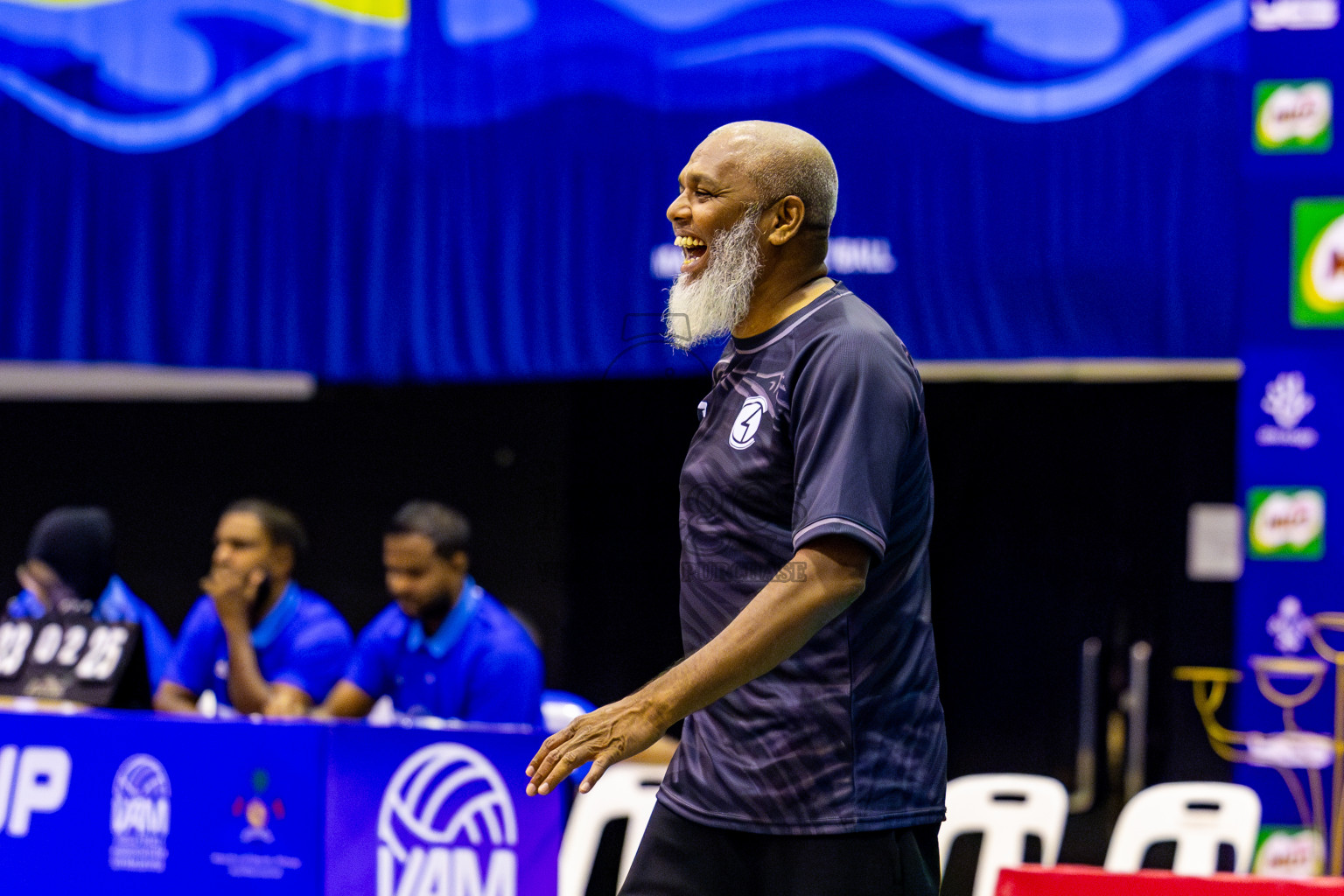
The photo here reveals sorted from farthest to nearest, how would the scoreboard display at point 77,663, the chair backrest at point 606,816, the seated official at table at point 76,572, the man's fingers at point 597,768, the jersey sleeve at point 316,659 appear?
the seated official at table at point 76,572, the jersey sleeve at point 316,659, the scoreboard display at point 77,663, the chair backrest at point 606,816, the man's fingers at point 597,768

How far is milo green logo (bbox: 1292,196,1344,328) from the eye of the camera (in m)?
5.51

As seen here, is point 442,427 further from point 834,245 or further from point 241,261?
point 834,245

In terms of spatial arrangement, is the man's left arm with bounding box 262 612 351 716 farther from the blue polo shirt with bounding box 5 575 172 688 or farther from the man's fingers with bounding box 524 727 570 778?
the man's fingers with bounding box 524 727 570 778

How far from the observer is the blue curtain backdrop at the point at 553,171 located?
5992 millimetres

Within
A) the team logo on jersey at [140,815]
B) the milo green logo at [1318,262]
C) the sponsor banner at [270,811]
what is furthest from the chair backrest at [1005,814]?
the team logo on jersey at [140,815]

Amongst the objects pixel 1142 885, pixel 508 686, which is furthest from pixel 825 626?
A: pixel 508 686

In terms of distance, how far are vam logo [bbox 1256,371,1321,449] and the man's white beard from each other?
4.01m

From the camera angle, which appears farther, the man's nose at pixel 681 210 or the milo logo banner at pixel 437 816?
the milo logo banner at pixel 437 816

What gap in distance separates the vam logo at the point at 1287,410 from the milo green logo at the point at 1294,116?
2.70 feet

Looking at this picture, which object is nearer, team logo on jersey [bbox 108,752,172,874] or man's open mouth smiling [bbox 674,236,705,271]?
man's open mouth smiling [bbox 674,236,705,271]

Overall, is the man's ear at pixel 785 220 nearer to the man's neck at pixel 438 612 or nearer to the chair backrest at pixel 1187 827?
the chair backrest at pixel 1187 827

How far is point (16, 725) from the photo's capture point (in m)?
4.87

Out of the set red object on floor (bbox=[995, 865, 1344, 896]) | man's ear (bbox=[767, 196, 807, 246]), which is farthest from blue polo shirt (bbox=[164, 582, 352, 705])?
man's ear (bbox=[767, 196, 807, 246])

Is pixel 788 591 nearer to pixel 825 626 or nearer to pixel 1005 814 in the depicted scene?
pixel 825 626
